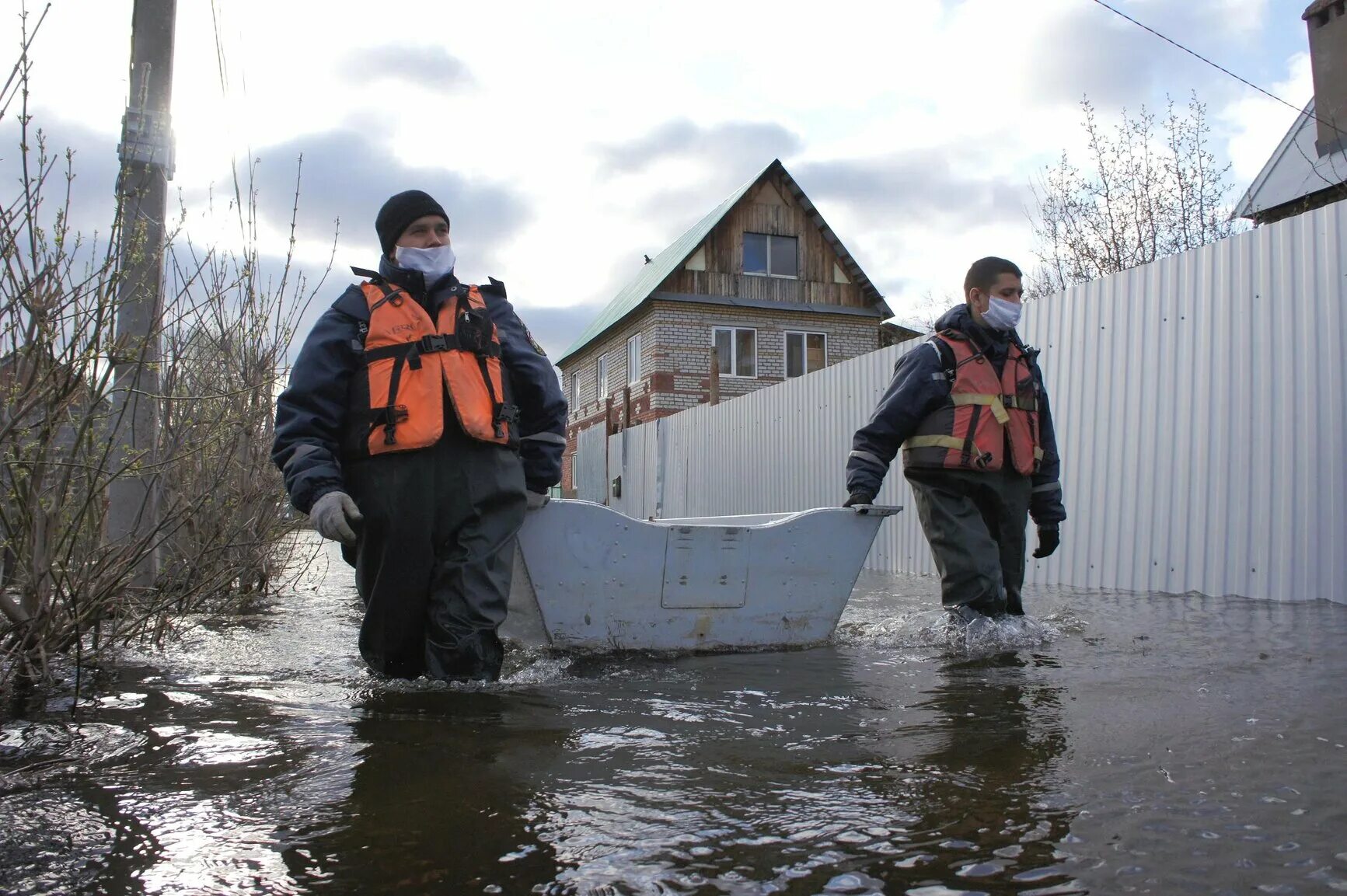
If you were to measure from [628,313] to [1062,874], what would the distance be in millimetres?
27463

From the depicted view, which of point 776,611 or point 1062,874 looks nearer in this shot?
point 1062,874

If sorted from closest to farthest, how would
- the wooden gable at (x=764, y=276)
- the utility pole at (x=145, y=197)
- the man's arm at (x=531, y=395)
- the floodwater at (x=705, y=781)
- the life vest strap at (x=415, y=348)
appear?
the floodwater at (x=705, y=781) → the life vest strap at (x=415, y=348) → the man's arm at (x=531, y=395) → the utility pole at (x=145, y=197) → the wooden gable at (x=764, y=276)

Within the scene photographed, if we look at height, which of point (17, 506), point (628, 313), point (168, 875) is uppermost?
point (628, 313)

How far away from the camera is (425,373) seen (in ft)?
10.9

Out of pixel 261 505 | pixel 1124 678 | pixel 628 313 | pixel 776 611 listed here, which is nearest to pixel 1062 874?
pixel 1124 678

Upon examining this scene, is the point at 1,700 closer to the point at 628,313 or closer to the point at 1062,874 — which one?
the point at 1062,874

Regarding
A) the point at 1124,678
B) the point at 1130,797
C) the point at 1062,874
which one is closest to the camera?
the point at 1062,874

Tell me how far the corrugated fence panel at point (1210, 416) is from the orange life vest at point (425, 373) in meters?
4.46

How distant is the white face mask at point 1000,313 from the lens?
14.7 feet

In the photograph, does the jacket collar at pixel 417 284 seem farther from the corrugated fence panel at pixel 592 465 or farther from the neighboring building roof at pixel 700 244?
the neighboring building roof at pixel 700 244

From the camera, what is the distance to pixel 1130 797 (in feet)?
6.46

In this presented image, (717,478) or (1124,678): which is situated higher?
(717,478)

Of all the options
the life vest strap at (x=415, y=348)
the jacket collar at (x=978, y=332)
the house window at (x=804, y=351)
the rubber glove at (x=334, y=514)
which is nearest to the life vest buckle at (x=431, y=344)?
the life vest strap at (x=415, y=348)

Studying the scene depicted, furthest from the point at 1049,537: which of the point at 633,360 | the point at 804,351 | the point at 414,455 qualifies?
the point at 633,360
